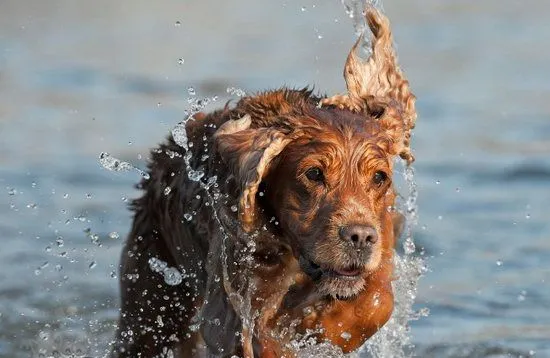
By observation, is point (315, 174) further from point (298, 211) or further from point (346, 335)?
point (346, 335)

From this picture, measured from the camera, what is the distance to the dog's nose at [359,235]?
620cm

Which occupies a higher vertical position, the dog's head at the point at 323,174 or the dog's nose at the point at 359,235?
the dog's head at the point at 323,174

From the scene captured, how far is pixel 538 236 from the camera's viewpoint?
10.9 metres

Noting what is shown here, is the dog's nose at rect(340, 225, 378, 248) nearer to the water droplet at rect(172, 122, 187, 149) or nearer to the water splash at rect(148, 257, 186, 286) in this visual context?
the water droplet at rect(172, 122, 187, 149)

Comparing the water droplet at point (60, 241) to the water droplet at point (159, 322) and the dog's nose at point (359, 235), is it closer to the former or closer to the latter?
the water droplet at point (159, 322)

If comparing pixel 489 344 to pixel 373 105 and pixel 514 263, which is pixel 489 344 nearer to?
pixel 514 263

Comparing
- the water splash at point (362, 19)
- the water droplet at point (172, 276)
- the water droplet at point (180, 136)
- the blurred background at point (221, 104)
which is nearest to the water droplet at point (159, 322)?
the water droplet at point (172, 276)

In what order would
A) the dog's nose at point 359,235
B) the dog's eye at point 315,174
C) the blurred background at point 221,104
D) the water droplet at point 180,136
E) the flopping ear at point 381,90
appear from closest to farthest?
the dog's nose at point 359,235, the dog's eye at point 315,174, the flopping ear at point 381,90, the water droplet at point 180,136, the blurred background at point 221,104

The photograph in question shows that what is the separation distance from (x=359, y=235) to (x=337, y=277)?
26 cm

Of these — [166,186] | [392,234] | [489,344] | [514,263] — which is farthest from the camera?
[514,263]

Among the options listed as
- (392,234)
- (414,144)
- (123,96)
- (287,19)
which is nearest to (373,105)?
(392,234)

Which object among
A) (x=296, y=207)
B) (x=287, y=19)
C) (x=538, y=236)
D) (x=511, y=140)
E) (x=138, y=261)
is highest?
(x=287, y=19)

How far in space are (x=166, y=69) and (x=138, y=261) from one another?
8.26 metres

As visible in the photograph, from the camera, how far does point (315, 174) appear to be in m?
6.47
